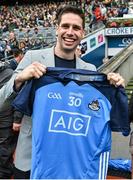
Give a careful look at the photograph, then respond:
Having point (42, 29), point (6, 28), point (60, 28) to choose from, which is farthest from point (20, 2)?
point (60, 28)

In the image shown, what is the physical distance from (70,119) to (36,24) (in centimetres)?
2174

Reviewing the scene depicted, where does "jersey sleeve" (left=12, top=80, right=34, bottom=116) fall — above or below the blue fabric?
above

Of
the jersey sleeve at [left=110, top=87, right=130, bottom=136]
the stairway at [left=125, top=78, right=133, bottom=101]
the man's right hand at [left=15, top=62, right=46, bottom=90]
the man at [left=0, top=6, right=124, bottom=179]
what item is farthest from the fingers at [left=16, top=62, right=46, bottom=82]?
the stairway at [left=125, top=78, right=133, bottom=101]

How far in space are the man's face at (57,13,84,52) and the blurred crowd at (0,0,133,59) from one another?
1007 centimetres

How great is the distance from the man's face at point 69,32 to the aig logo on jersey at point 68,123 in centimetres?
43

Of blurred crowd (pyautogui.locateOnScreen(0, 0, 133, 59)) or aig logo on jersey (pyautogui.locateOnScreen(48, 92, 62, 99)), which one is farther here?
blurred crowd (pyautogui.locateOnScreen(0, 0, 133, 59))

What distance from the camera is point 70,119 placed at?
2725 millimetres

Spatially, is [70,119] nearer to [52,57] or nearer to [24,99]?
[24,99]

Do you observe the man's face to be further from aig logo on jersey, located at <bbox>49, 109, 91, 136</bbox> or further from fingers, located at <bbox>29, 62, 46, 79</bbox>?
aig logo on jersey, located at <bbox>49, 109, 91, 136</bbox>

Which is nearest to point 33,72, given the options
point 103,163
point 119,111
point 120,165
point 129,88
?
point 119,111

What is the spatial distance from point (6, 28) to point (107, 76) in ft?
65.4

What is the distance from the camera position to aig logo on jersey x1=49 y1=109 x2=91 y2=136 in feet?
8.95

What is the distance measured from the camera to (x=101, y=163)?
2.78 m

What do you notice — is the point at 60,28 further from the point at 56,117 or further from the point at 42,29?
the point at 42,29
